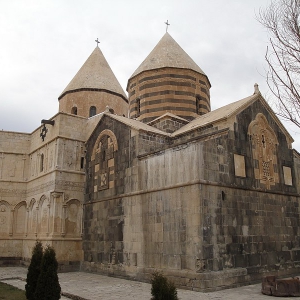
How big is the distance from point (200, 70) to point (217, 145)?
313 inches

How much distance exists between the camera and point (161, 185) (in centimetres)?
1078

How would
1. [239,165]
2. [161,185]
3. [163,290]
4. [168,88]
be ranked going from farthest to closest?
[168,88], [239,165], [161,185], [163,290]

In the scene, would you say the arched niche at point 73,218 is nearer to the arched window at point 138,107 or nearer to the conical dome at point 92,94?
the arched window at point 138,107

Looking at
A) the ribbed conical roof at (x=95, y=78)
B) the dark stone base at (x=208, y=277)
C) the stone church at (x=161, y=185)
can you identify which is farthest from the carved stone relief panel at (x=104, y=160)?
the ribbed conical roof at (x=95, y=78)

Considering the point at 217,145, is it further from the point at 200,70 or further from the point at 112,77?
the point at 112,77

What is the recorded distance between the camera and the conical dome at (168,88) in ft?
53.3

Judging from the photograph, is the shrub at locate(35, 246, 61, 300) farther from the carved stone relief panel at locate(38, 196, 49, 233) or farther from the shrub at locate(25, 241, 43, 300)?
the carved stone relief panel at locate(38, 196, 49, 233)

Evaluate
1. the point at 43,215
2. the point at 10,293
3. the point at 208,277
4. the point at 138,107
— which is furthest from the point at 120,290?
the point at 138,107

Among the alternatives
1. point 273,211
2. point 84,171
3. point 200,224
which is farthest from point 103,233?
point 273,211

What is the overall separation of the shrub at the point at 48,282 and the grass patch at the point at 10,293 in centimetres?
155

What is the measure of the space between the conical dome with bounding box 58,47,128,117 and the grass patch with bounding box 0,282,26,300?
10.8m

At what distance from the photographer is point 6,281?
38.0 ft

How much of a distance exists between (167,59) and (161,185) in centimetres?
837

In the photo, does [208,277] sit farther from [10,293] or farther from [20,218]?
[20,218]
